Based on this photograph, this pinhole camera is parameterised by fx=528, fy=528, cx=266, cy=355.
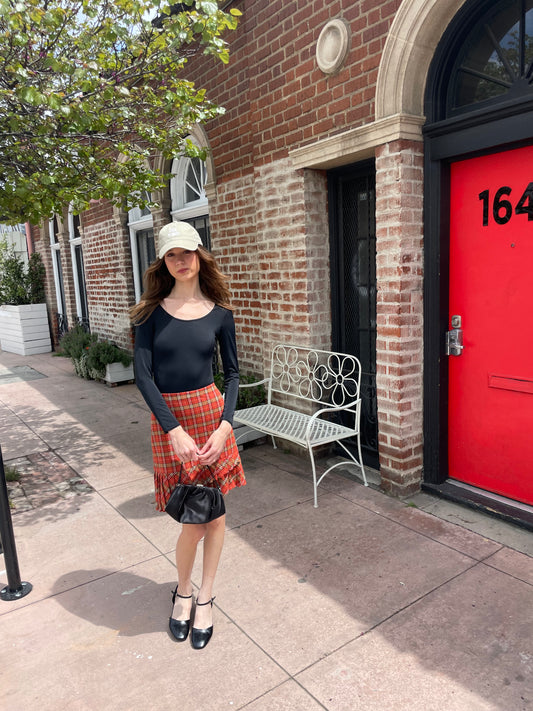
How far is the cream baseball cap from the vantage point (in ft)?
7.82

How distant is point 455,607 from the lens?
2650mm

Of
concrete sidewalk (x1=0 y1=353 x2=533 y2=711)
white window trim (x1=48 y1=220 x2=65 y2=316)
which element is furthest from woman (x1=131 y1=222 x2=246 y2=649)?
white window trim (x1=48 y1=220 x2=65 y2=316)

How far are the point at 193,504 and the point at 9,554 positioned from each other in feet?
4.13

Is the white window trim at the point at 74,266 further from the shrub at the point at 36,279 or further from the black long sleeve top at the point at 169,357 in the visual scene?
the black long sleeve top at the point at 169,357

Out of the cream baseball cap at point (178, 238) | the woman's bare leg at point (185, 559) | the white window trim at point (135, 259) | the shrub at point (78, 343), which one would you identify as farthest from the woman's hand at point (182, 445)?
the shrub at point (78, 343)

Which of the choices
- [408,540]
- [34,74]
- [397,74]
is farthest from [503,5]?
[408,540]

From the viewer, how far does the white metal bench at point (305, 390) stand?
Result: 172 inches

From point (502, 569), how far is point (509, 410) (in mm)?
1007

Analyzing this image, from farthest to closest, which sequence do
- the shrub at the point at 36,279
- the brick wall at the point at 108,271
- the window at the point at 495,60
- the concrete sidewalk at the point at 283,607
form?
the shrub at the point at 36,279 < the brick wall at the point at 108,271 < the window at the point at 495,60 < the concrete sidewalk at the point at 283,607

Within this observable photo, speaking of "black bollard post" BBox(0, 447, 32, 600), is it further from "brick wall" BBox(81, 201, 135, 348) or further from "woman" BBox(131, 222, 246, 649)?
"brick wall" BBox(81, 201, 135, 348)

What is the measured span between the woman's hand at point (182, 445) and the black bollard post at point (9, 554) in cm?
109

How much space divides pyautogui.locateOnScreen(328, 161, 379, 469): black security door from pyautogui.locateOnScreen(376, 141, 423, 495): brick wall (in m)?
0.55

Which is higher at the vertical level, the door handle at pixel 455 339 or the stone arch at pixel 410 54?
the stone arch at pixel 410 54

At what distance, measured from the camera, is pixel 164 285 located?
8.36ft
